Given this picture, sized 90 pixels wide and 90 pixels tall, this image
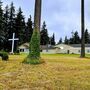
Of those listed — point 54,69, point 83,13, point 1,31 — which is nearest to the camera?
point 54,69

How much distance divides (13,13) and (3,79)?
6892 cm

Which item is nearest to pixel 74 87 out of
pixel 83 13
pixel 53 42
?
pixel 83 13

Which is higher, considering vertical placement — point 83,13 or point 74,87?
point 83,13

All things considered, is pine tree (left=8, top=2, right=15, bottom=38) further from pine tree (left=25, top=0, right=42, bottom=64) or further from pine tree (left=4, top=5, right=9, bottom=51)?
pine tree (left=25, top=0, right=42, bottom=64)

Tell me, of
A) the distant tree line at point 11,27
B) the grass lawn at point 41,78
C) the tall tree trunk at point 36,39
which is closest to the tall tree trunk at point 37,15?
the tall tree trunk at point 36,39

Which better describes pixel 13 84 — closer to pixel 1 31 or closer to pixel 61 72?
pixel 61 72

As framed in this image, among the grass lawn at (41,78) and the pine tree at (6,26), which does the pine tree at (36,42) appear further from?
the pine tree at (6,26)

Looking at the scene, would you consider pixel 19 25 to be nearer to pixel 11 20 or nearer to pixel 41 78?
pixel 11 20

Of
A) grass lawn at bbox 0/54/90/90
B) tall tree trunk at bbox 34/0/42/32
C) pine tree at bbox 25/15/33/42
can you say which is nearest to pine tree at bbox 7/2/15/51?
pine tree at bbox 25/15/33/42

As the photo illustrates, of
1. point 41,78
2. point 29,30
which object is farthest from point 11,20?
point 41,78

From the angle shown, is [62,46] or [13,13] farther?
[62,46]

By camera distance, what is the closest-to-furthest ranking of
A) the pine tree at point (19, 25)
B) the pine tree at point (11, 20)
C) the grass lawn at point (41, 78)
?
the grass lawn at point (41, 78) < the pine tree at point (11, 20) < the pine tree at point (19, 25)

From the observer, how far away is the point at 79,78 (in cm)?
1273

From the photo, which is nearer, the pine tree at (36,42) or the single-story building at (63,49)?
the pine tree at (36,42)
